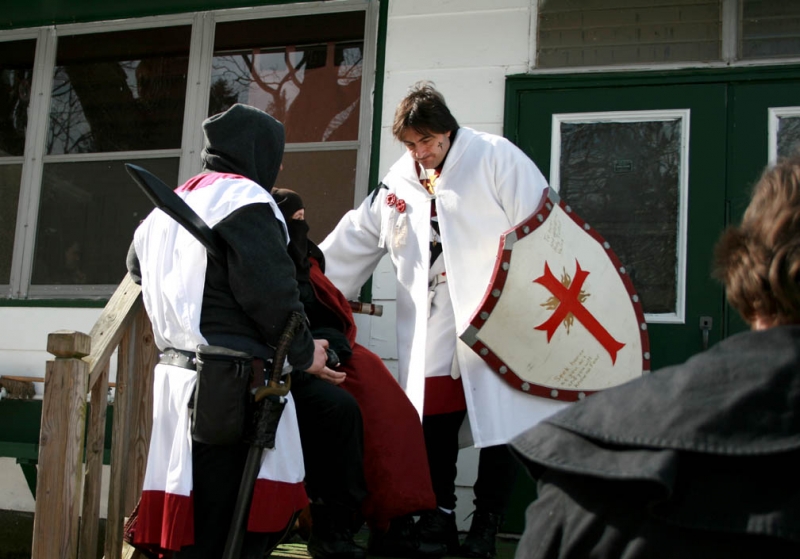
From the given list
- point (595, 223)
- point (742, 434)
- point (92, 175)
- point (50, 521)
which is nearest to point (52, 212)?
point (92, 175)

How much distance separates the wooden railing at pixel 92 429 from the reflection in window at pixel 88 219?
1.64 meters

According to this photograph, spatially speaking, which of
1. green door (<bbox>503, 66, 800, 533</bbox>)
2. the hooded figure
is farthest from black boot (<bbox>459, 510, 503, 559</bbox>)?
the hooded figure

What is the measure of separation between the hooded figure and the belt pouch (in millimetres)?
68

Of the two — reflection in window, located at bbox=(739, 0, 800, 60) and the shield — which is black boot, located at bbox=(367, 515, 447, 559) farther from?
reflection in window, located at bbox=(739, 0, 800, 60)

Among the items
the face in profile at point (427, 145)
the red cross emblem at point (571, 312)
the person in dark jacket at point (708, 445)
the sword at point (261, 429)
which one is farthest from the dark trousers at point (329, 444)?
the person in dark jacket at point (708, 445)

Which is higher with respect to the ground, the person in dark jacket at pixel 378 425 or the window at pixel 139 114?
the window at pixel 139 114

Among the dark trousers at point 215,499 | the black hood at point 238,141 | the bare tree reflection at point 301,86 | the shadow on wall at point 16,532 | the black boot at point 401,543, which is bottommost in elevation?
the shadow on wall at point 16,532

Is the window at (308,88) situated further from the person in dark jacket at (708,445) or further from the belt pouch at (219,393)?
the person in dark jacket at (708,445)

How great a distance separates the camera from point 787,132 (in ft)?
12.9

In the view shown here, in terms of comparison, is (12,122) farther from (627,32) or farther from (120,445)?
(627,32)

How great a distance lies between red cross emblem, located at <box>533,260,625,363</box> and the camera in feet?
10.8

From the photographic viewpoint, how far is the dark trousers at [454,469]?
10.7 ft

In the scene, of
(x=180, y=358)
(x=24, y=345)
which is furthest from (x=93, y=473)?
(x=24, y=345)

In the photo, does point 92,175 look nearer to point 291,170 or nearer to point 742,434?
point 291,170
